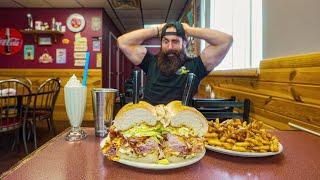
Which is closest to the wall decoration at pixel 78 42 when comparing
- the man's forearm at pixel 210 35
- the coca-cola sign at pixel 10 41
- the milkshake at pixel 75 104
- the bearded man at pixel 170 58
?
the coca-cola sign at pixel 10 41

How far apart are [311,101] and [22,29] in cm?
637

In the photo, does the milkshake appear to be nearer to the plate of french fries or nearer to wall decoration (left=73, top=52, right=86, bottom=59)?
the plate of french fries

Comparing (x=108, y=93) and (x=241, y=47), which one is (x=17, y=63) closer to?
(x=241, y=47)

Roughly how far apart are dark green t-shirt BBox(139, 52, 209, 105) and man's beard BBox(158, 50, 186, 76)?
0.12 ft

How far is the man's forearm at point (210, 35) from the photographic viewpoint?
1.95 metres

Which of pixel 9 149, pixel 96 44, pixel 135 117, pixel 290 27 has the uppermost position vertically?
pixel 96 44

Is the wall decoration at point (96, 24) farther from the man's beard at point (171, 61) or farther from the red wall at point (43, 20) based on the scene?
the man's beard at point (171, 61)

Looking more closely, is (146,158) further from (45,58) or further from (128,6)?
(45,58)

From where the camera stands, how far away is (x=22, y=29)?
21.1 ft

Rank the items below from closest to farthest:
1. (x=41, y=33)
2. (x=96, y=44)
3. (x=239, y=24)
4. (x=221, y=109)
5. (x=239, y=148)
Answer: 1. (x=239, y=148)
2. (x=221, y=109)
3. (x=239, y=24)
4. (x=41, y=33)
5. (x=96, y=44)

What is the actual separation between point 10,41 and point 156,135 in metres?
6.61

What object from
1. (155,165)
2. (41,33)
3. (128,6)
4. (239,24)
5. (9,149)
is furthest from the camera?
(41,33)

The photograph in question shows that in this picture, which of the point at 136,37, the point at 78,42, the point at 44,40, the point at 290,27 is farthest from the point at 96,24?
the point at 290,27

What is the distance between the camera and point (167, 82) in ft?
7.48
